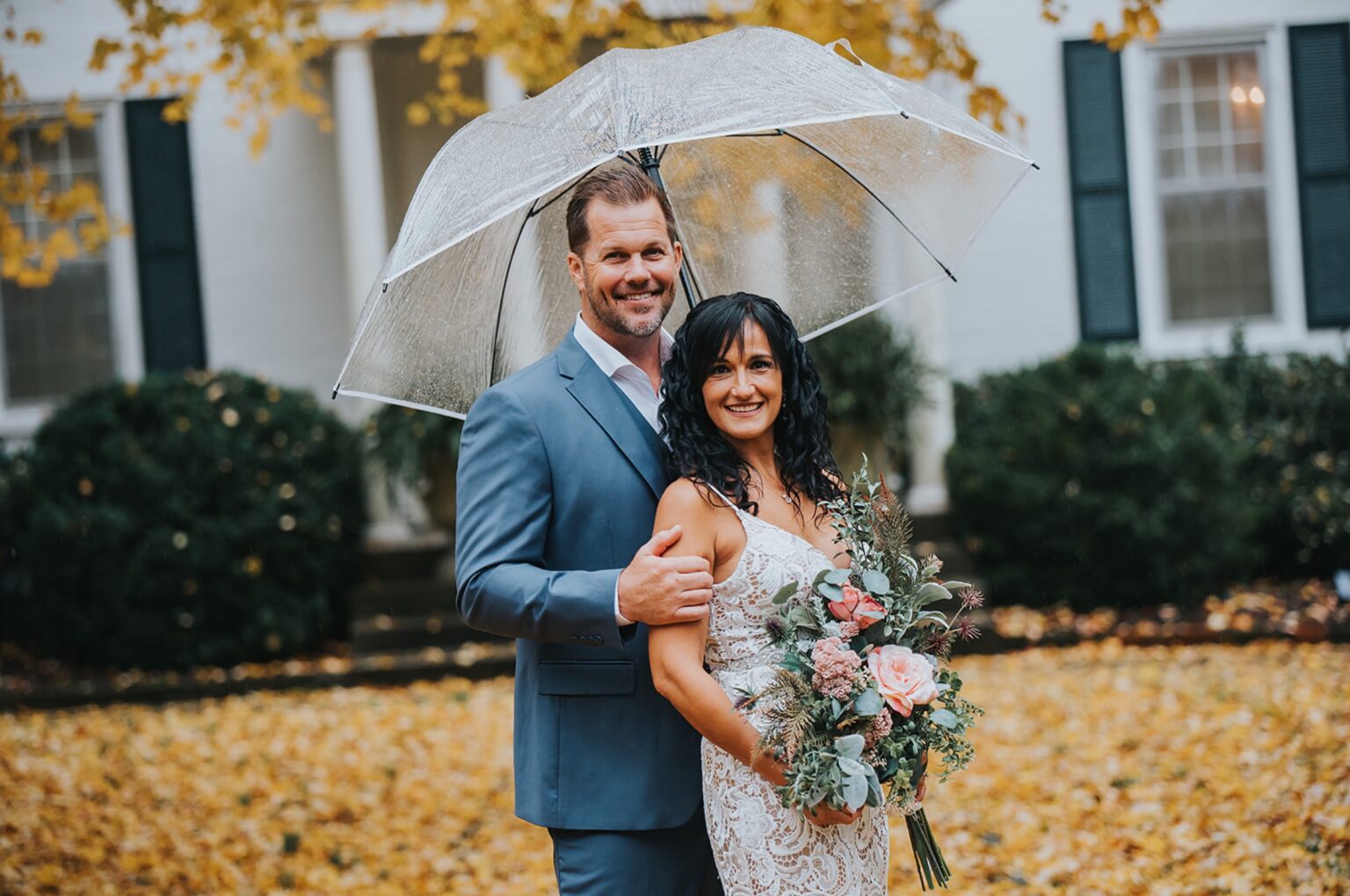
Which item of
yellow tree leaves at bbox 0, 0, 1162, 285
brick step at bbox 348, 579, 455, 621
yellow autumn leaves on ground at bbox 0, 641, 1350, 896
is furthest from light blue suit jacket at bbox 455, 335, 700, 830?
brick step at bbox 348, 579, 455, 621

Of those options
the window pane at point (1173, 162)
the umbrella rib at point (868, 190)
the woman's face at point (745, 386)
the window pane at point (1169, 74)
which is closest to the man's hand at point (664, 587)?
the woman's face at point (745, 386)

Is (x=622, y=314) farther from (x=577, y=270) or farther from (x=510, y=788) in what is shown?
(x=510, y=788)

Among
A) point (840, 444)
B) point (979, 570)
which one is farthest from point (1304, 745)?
point (840, 444)

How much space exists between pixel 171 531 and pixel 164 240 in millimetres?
2787

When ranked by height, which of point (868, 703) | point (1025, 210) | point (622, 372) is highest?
point (1025, 210)

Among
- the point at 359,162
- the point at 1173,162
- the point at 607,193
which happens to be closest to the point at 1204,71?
the point at 1173,162

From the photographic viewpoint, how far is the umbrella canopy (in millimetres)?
2822

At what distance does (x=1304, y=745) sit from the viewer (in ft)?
21.1

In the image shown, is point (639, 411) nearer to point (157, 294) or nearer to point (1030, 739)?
point (1030, 739)

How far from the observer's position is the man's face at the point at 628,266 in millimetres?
2898

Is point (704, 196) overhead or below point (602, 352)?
overhead

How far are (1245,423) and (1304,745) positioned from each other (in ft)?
14.9

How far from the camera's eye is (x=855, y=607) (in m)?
2.64

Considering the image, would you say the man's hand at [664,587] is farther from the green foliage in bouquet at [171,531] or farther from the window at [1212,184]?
the window at [1212,184]
